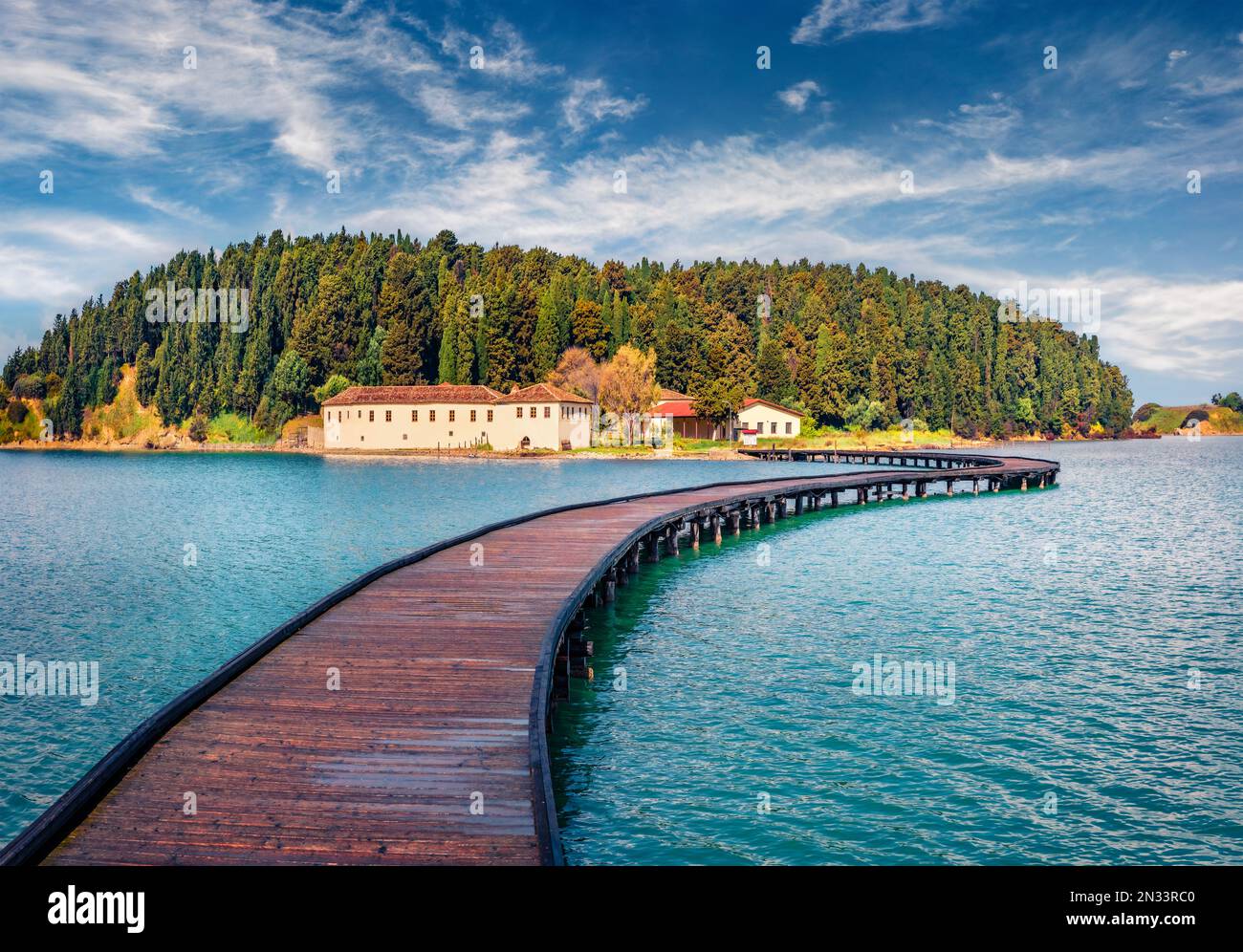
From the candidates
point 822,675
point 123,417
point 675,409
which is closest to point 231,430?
point 123,417

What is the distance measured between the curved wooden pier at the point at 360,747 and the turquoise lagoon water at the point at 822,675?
58.5 inches

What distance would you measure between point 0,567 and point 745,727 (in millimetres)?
26458

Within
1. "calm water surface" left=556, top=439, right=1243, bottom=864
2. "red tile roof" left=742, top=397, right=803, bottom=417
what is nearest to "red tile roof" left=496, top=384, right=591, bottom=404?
"red tile roof" left=742, top=397, right=803, bottom=417

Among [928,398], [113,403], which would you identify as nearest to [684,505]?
[928,398]

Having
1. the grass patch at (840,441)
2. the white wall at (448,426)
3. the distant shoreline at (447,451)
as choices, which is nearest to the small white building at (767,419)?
the grass patch at (840,441)

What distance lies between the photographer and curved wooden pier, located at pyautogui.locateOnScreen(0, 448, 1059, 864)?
7.37m

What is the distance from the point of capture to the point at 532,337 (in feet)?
Answer: 360

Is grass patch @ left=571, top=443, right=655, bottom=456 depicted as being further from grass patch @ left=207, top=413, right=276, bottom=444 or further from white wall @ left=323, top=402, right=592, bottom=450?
grass patch @ left=207, top=413, right=276, bottom=444

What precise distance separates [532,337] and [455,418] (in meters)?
16.8

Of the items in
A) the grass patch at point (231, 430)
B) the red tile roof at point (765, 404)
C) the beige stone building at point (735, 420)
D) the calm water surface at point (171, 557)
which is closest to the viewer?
the calm water surface at point (171, 557)

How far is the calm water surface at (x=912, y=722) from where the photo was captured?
10.1 meters

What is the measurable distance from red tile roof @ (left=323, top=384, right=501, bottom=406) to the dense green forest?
19.5ft

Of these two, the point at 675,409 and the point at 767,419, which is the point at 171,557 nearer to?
the point at 675,409

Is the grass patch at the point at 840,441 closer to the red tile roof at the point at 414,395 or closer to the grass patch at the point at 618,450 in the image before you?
the grass patch at the point at 618,450
